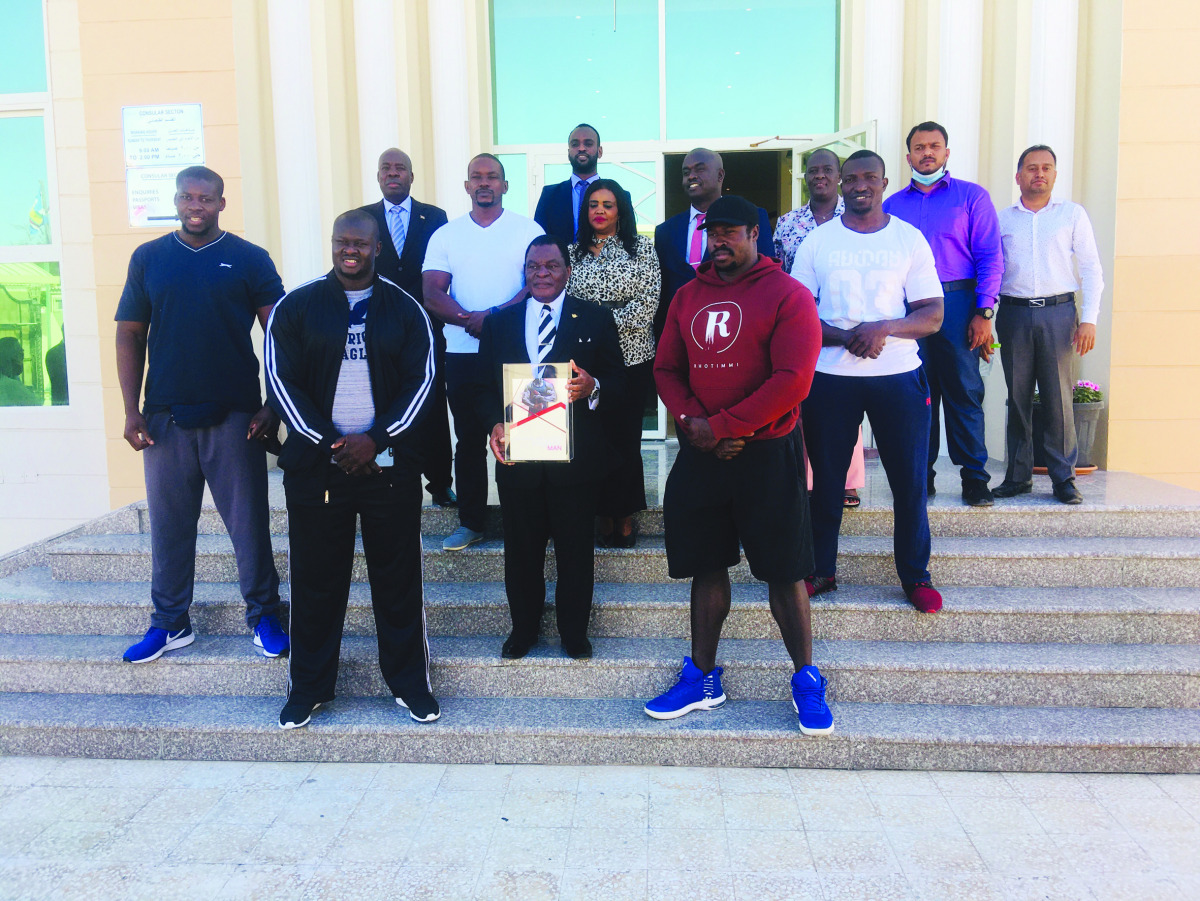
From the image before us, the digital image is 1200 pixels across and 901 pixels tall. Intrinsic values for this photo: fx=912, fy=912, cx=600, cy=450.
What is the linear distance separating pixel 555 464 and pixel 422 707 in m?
1.11

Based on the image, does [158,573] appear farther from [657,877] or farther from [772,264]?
[772,264]

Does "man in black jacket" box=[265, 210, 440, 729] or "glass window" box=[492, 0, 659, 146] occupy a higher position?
"glass window" box=[492, 0, 659, 146]

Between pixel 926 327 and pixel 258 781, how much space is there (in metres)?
3.27

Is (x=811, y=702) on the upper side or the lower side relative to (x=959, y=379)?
lower

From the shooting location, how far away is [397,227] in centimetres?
503

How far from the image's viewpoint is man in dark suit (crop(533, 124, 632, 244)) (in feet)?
15.8

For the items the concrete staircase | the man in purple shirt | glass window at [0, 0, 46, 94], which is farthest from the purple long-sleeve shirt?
glass window at [0, 0, 46, 94]

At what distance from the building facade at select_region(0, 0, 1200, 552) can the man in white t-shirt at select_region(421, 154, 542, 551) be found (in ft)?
8.43

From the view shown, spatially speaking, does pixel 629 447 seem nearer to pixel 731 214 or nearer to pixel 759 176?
pixel 731 214

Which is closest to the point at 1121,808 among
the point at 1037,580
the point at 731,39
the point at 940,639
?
the point at 940,639

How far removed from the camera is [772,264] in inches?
133

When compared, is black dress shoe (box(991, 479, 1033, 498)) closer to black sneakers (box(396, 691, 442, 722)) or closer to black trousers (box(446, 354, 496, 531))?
black trousers (box(446, 354, 496, 531))

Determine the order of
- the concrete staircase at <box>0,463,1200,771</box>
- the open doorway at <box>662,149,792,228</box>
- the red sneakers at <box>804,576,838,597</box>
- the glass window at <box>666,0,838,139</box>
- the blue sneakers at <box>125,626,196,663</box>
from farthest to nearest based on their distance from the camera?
the open doorway at <box>662,149,792,228</box> < the glass window at <box>666,0,838,139</box> < the red sneakers at <box>804,576,838,597</box> < the blue sneakers at <box>125,626,196,663</box> < the concrete staircase at <box>0,463,1200,771</box>

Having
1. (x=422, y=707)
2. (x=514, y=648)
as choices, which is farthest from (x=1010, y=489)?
Answer: (x=422, y=707)
